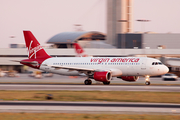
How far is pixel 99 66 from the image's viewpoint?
1949 inches

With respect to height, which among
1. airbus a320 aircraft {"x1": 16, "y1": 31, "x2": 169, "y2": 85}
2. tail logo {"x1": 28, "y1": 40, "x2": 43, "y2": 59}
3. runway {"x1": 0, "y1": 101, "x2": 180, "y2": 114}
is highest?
tail logo {"x1": 28, "y1": 40, "x2": 43, "y2": 59}

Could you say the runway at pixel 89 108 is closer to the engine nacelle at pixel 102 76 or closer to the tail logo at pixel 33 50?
the engine nacelle at pixel 102 76

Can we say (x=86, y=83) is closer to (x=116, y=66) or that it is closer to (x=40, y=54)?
(x=116, y=66)

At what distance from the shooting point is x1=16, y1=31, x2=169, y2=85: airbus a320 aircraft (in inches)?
1844

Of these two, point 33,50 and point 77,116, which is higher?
point 33,50

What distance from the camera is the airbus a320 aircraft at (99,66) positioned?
46.8 m

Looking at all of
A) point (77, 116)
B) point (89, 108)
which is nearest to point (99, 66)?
point (89, 108)

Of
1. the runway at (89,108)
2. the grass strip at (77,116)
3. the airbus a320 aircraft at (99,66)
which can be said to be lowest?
the runway at (89,108)

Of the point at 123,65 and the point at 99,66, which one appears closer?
the point at 123,65

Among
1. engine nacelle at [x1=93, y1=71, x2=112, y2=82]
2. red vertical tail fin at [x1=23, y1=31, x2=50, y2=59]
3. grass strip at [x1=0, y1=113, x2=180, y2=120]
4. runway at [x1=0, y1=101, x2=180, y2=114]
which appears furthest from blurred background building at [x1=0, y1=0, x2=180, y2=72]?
grass strip at [x1=0, y1=113, x2=180, y2=120]

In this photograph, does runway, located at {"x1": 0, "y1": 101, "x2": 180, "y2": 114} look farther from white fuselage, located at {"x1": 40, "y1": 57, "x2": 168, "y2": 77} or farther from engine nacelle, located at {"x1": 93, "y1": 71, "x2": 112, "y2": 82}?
white fuselage, located at {"x1": 40, "y1": 57, "x2": 168, "y2": 77}

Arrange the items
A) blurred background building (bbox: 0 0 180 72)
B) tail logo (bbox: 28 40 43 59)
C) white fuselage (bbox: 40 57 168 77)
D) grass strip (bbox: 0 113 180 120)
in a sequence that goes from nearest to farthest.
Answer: grass strip (bbox: 0 113 180 120) < white fuselage (bbox: 40 57 168 77) < tail logo (bbox: 28 40 43 59) < blurred background building (bbox: 0 0 180 72)

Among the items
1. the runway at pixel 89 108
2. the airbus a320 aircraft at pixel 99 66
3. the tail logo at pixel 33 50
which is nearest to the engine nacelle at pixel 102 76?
the airbus a320 aircraft at pixel 99 66

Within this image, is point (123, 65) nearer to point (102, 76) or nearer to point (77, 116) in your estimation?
point (102, 76)
